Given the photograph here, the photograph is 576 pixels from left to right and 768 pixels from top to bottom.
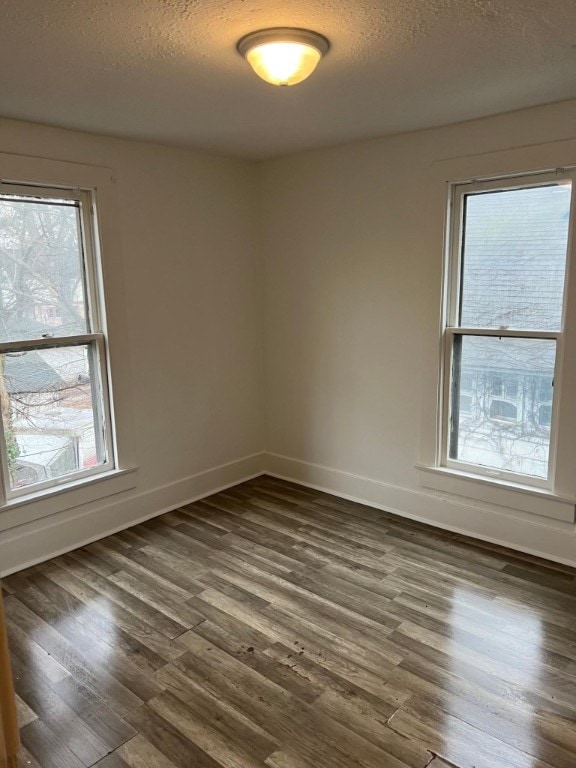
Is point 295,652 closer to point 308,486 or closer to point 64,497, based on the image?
point 64,497

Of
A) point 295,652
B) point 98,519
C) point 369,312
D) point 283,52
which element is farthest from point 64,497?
point 283,52

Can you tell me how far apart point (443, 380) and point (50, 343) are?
2384mm

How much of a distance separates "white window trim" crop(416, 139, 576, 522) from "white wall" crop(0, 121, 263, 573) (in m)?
1.49

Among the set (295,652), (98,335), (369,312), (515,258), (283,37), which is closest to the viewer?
(283,37)

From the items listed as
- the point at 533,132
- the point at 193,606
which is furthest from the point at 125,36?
the point at 193,606

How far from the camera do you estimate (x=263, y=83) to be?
8.16 ft

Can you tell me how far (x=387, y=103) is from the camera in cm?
279

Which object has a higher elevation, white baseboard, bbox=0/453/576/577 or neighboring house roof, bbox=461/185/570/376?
neighboring house roof, bbox=461/185/570/376

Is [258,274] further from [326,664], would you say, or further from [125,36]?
[326,664]

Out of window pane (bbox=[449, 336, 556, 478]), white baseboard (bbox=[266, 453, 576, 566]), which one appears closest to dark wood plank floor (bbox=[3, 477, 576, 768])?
white baseboard (bbox=[266, 453, 576, 566])

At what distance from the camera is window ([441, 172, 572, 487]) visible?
9.98 feet

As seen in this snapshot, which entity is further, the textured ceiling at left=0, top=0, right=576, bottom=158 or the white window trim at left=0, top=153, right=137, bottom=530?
the white window trim at left=0, top=153, right=137, bottom=530

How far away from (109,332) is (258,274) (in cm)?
140

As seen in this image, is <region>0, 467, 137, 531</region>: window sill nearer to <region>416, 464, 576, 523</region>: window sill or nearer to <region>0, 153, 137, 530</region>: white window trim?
<region>0, 153, 137, 530</region>: white window trim
